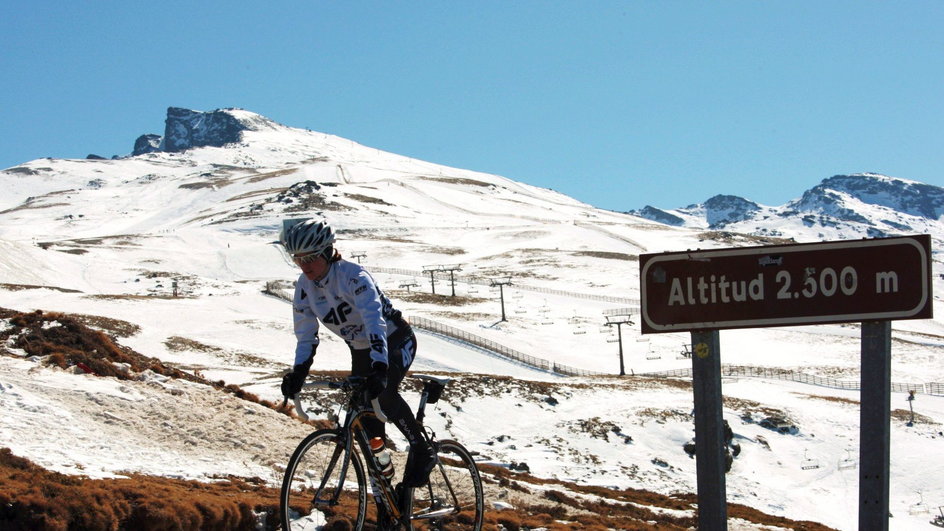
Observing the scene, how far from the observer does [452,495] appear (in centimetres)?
784

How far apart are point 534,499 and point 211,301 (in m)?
59.8

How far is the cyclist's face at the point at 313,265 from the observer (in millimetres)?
6703

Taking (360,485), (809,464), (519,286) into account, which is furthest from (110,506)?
(519,286)

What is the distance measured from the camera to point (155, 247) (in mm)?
125188

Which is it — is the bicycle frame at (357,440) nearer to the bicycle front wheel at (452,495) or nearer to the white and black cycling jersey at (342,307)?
the white and black cycling jersey at (342,307)

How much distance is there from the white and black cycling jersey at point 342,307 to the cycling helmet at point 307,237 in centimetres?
24

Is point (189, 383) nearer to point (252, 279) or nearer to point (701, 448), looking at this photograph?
point (701, 448)

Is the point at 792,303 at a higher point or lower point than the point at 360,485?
higher

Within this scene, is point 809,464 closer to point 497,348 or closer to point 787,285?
point 497,348

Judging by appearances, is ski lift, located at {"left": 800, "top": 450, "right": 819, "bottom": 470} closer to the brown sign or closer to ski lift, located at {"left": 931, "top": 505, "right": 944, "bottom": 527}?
ski lift, located at {"left": 931, "top": 505, "right": 944, "bottom": 527}

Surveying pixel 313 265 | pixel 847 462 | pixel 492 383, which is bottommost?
pixel 847 462

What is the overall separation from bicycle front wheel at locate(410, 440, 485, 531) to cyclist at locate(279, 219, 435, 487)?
601 millimetres

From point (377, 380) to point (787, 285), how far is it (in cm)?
342

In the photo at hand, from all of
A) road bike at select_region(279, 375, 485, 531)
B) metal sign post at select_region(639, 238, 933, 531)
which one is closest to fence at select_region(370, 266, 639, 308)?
road bike at select_region(279, 375, 485, 531)
